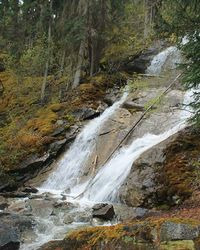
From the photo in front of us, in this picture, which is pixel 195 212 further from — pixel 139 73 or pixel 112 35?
pixel 112 35

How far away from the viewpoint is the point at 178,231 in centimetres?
671

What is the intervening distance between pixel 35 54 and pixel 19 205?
15.3 meters

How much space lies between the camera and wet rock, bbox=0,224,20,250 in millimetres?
9137

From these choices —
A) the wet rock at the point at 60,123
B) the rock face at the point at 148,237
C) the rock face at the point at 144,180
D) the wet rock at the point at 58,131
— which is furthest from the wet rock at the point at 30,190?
the rock face at the point at 148,237

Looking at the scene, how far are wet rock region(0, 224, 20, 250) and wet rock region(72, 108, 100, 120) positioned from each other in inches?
442

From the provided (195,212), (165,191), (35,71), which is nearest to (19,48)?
(35,71)

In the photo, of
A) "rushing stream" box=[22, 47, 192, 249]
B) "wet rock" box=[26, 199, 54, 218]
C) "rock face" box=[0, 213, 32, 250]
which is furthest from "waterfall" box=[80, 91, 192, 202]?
"rock face" box=[0, 213, 32, 250]

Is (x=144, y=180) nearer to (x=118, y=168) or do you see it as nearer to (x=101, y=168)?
(x=118, y=168)

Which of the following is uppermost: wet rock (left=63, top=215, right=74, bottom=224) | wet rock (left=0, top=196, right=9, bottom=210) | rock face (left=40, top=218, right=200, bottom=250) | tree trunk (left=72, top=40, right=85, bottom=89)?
tree trunk (left=72, top=40, right=85, bottom=89)

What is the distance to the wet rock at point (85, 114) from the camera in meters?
20.5

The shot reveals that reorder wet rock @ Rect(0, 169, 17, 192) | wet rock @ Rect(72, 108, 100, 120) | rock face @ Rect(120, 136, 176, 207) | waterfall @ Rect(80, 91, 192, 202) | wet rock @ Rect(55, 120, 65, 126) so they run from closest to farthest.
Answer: rock face @ Rect(120, 136, 176, 207) < waterfall @ Rect(80, 91, 192, 202) < wet rock @ Rect(0, 169, 17, 192) < wet rock @ Rect(55, 120, 65, 126) < wet rock @ Rect(72, 108, 100, 120)

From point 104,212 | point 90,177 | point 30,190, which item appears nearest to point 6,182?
point 30,190

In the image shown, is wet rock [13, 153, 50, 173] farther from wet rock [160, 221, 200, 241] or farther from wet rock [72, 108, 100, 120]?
wet rock [160, 221, 200, 241]

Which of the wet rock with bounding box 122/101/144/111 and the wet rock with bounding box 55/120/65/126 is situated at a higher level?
the wet rock with bounding box 122/101/144/111
